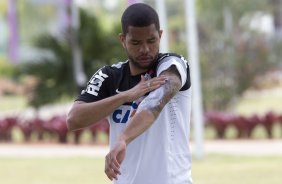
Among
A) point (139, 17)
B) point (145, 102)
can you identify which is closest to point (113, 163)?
point (145, 102)

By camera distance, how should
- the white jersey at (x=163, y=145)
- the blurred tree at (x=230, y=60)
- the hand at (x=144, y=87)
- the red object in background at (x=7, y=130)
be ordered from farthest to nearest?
the blurred tree at (x=230, y=60) < the red object in background at (x=7, y=130) < the white jersey at (x=163, y=145) < the hand at (x=144, y=87)

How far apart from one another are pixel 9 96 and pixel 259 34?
2379cm

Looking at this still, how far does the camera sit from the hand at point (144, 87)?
155 inches

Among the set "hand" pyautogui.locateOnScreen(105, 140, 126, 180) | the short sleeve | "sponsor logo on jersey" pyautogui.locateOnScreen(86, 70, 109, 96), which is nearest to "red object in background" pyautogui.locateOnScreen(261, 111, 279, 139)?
"sponsor logo on jersey" pyautogui.locateOnScreen(86, 70, 109, 96)

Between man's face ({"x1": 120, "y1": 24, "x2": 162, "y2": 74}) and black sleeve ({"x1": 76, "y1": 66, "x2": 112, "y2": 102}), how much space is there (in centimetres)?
Answer: 25

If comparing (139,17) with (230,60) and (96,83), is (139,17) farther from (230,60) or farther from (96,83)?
(230,60)

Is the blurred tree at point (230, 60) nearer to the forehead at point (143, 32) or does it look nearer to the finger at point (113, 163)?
the forehead at point (143, 32)

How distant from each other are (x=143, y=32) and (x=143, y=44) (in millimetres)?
53

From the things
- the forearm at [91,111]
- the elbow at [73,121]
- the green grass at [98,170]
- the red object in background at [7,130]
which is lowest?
the red object in background at [7,130]

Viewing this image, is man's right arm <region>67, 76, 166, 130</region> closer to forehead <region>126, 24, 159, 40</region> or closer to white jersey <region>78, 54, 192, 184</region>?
white jersey <region>78, 54, 192, 184</region>

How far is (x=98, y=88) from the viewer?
167 inches

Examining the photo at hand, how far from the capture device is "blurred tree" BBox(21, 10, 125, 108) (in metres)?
23.7

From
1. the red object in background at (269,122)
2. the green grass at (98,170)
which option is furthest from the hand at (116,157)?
the red object in background at (269,122)

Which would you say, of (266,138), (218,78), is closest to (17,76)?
(218,78)
